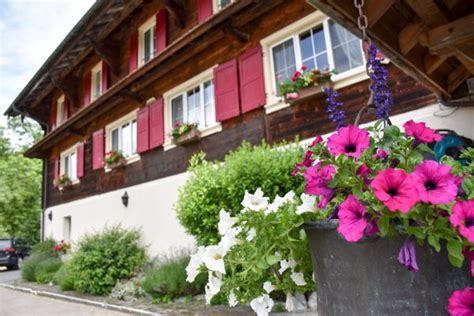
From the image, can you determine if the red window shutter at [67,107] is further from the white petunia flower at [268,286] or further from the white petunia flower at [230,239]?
the white petunia flower at [268,286]

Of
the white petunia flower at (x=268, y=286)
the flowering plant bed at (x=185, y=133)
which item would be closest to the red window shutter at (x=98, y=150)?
the flowering plant bed at (x=185, y=133)

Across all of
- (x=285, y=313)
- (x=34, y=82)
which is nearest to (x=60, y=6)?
(x=285, y=313)

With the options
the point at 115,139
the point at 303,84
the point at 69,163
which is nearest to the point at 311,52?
the point at 303,84

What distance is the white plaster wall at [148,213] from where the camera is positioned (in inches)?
341

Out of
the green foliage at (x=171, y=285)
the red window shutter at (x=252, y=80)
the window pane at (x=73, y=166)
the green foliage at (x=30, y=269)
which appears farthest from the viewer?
the window pane at (x=73, y=166)

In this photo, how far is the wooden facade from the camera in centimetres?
632

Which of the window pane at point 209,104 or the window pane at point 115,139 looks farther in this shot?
the window pane at point 115,139

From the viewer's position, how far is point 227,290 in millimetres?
1510

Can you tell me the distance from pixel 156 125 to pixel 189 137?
1.67 m

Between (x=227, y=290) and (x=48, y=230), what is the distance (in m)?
16.3

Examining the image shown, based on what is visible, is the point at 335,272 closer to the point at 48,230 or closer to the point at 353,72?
the point at 353,72

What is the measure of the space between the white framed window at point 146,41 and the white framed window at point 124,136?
1827mm

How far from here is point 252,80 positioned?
23.5ft

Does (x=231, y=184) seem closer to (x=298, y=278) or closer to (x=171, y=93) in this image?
(x=298, y=278)
